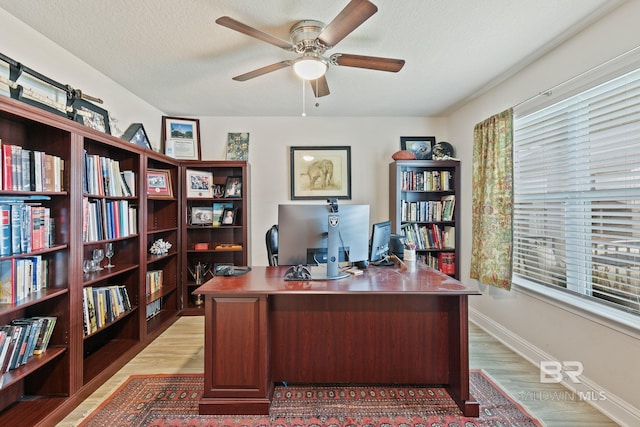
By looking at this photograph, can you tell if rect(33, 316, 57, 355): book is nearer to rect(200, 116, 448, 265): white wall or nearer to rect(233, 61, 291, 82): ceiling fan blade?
rect(233, 61, 291, 82): ceiling fan blade

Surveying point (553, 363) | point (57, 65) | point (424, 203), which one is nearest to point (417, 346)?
point (553, 363)

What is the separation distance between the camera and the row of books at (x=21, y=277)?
1614 millimetres

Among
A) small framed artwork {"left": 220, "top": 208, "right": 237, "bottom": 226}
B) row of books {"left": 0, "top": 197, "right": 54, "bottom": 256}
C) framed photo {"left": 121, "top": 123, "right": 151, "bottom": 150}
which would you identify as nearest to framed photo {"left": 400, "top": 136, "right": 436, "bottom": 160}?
small framed artwork {"left": 220, "top": 208, "right": 237, "bottom": 226}

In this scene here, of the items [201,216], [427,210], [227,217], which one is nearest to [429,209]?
[427,210]

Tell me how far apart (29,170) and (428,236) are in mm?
3682

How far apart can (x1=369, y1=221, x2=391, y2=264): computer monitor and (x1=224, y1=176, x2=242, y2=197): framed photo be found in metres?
2.00

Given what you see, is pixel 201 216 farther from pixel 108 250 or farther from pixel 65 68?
pixel 65 68

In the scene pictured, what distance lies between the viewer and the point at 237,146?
378cm

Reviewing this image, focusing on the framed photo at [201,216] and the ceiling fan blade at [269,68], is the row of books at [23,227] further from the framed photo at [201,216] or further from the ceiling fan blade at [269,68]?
the framed photo at [201,216]

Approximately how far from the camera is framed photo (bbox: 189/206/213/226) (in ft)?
11.8

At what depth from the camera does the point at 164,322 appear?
10.2 ft

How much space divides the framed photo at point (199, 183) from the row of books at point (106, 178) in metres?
0.85

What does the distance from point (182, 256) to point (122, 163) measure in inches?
49.4

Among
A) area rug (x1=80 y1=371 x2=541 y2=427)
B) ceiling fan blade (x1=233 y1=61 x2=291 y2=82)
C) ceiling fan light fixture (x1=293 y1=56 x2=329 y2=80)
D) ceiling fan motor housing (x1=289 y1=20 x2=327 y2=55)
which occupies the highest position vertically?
ceiling fan motor housing (x1=289 y1=20 x2=327 y2=55)
